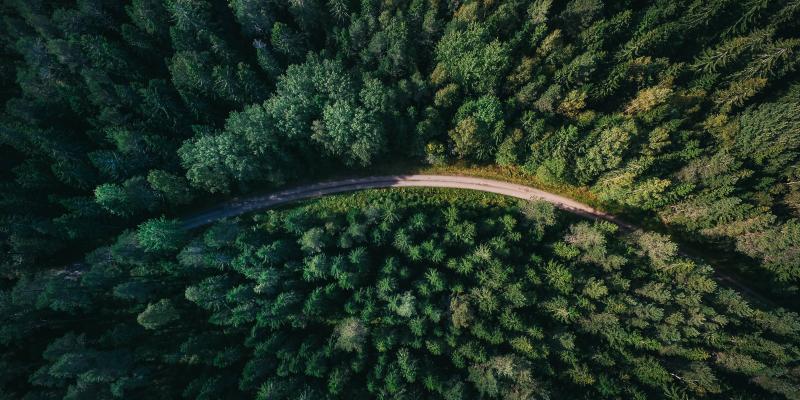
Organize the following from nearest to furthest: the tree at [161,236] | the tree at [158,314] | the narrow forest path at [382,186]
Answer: the tree at [158,314]
the tree at [161,236]
the narrow forest path at [382,186]

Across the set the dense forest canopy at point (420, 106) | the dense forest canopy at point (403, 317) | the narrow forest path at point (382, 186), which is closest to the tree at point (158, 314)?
the dense forest canopy at point (403, 317)

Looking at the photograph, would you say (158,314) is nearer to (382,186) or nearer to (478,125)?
(382,186)

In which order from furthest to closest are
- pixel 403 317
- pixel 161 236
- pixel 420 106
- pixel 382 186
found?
pixel 382 186 → pixel 420 106 → pixel 161 236 → pixel 403 317

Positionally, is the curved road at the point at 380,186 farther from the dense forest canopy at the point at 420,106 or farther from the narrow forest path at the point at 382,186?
the dense forest canopy at the point at 420,106

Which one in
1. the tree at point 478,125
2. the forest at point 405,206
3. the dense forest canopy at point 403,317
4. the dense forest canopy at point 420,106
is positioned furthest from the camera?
the tree at point 478,125

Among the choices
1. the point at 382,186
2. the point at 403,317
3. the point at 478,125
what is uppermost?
the point at 478,125

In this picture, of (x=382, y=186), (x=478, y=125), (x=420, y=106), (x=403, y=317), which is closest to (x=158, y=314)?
(x=403, y=317)

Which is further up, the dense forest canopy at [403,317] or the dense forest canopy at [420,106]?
the dense forest canopy at [420,106]
